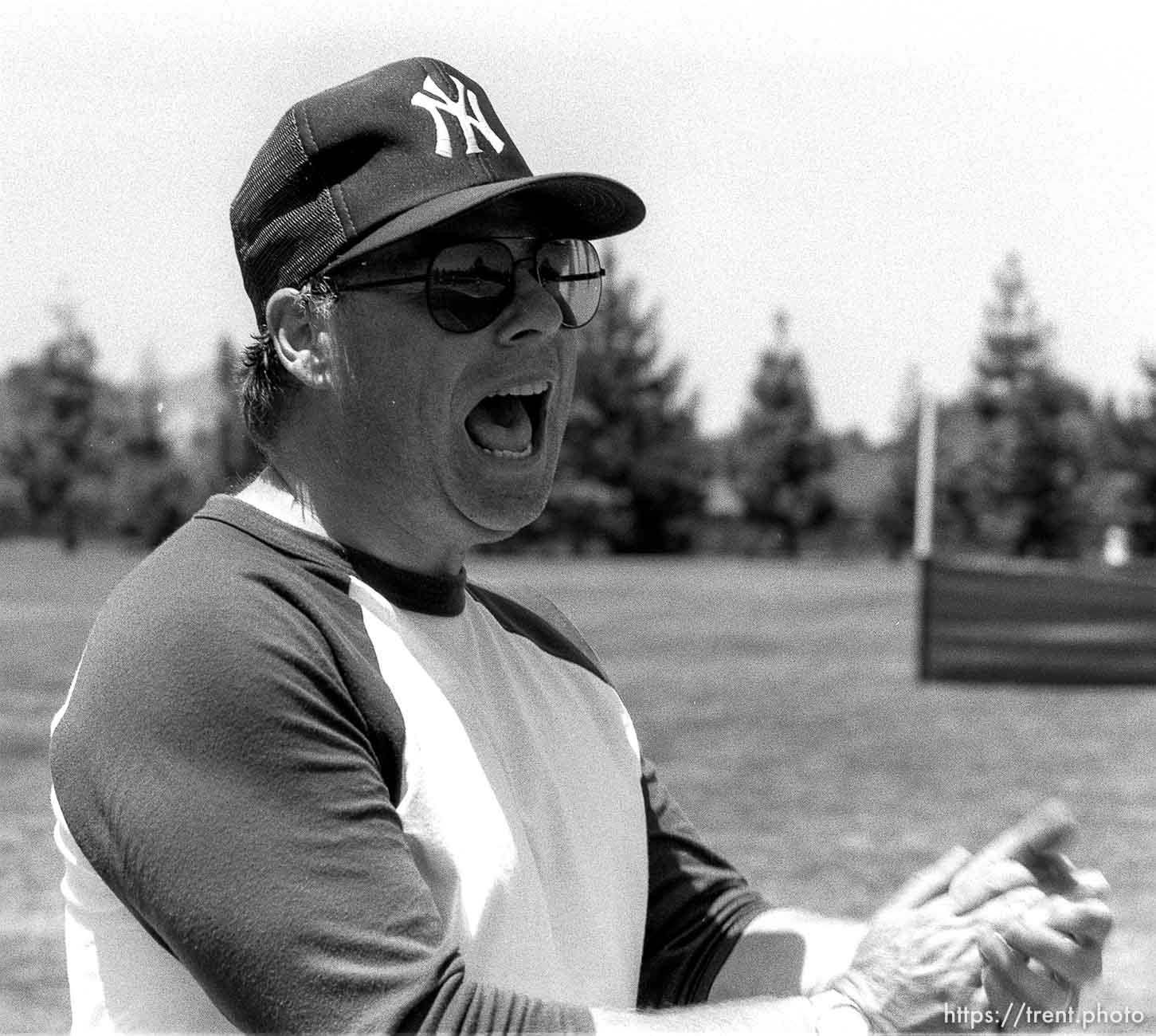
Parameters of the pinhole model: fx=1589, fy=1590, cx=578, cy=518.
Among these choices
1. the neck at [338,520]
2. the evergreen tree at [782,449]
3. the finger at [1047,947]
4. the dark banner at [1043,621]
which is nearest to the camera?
the finger at [1047,947]

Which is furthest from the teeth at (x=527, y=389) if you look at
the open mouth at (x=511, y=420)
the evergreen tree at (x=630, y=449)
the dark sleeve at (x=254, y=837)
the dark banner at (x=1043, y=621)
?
the evergreen tree at (x=630, y=449)

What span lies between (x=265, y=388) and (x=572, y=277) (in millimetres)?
390

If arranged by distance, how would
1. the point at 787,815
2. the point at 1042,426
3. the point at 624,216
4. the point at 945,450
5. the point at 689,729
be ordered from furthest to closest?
the point at 945,450 → the point at 1042,426 → the point at 689,729 → the point at 787,815 → the point at 624,216

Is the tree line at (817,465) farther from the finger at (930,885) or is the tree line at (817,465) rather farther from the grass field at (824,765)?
the finger at (930,885)

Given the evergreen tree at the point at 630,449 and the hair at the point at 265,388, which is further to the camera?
the evergreen tree at the point at 630,449

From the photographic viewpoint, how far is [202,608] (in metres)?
1.49

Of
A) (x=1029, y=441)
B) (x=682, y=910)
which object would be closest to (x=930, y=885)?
(x=682, y=910)

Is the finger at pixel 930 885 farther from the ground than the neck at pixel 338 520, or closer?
closer

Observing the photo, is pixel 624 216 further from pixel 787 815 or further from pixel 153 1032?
pixel 787 815

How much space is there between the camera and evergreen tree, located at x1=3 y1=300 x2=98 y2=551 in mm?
40375

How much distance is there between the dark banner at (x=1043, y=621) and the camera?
1257cm

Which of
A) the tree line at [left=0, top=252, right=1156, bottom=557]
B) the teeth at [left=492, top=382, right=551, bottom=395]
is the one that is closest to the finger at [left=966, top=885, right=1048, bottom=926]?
the teeth at [left=492, top=382, right=551, bottom=395]

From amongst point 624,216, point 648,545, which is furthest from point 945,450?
point 624,216

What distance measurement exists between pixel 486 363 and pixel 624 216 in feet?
0.95
